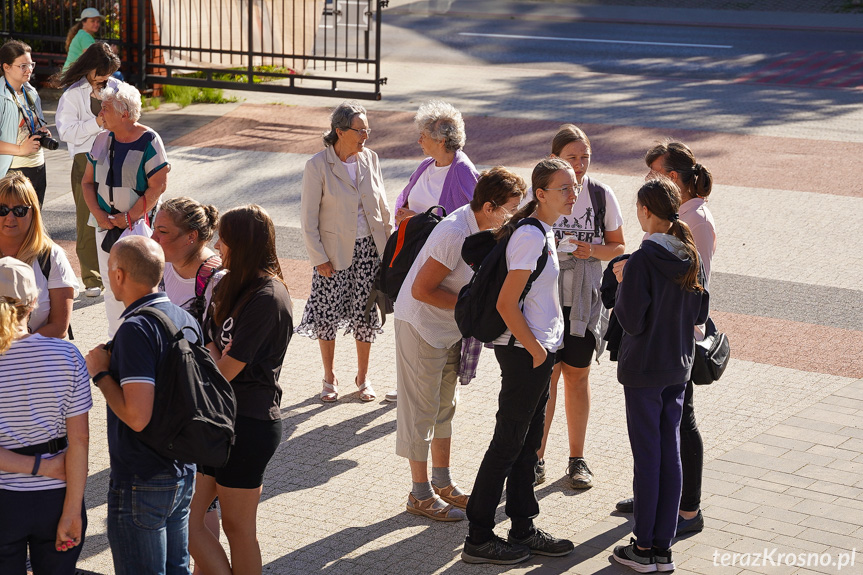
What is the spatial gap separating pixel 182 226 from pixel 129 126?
2203 mm

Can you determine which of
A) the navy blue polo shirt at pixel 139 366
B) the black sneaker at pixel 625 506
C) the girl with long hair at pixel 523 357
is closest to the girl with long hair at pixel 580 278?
the black sneaker at pixel 625 506

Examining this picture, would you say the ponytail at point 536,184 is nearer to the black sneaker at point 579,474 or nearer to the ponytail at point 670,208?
the ponytail at point 670,208

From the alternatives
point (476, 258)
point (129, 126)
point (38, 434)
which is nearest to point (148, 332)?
point (38, 434)

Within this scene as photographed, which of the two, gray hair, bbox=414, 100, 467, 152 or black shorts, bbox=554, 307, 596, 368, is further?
gray hair, bbox=414, 100, 467, 152

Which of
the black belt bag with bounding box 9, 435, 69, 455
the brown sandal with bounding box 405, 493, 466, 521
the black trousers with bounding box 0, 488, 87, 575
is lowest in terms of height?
the brown sandal with bounding box 405, 493, 466, 521

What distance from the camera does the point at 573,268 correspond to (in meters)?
5.41

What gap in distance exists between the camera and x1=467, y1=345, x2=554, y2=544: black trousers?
4.55m

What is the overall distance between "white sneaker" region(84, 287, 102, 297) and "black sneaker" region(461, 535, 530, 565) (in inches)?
193

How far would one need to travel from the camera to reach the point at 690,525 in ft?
16.1

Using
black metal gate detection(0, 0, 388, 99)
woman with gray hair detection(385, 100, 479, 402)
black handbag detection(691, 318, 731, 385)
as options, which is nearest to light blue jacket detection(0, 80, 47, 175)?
woman with gray hair detection(385, 100, 479, 402)

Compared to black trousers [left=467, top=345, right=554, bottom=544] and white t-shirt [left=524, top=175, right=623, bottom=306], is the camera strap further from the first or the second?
black trousers [left=467, top=345, right=554, bottom=544]

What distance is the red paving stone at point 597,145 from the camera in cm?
1208

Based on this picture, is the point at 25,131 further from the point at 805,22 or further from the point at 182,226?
the point at 805,22

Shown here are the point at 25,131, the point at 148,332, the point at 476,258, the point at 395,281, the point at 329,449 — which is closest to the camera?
the point at 148,332
